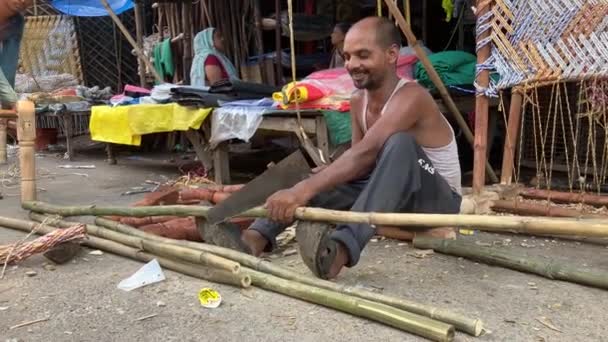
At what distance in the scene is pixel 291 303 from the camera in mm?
2391

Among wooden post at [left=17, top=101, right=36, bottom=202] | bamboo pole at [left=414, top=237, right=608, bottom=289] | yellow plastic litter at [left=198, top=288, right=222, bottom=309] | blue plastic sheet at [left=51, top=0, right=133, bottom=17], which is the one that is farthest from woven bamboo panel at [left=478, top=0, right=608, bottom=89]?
blue plastic sheet at [left=51, top=0, right=133, bottom=17]

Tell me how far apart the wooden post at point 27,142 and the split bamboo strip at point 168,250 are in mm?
757

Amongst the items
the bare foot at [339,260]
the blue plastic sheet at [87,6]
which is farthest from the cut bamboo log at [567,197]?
the blue plastic sheet at [87,6]

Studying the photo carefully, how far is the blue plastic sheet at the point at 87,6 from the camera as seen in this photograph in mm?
10070

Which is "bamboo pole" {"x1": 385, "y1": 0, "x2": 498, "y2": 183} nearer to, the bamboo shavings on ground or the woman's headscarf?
the bamboo shavings on ground

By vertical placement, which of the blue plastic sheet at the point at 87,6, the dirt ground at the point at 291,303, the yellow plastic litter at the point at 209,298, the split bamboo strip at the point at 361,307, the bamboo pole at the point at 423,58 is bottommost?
the dirt ground at the point at 291,303

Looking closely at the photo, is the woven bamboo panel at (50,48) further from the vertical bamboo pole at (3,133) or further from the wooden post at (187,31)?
the vertical bamboo pole at (3,133)

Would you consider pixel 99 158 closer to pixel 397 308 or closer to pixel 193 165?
pixel 193 165

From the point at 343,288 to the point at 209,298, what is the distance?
542 mm

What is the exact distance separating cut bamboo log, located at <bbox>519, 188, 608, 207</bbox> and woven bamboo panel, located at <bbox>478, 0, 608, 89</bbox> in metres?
0.81

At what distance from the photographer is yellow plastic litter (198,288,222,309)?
7.80 ft

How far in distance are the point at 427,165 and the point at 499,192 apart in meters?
1.48

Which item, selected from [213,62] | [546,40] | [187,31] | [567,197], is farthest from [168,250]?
[187,31]

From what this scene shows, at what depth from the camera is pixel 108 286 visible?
8.75 ft
